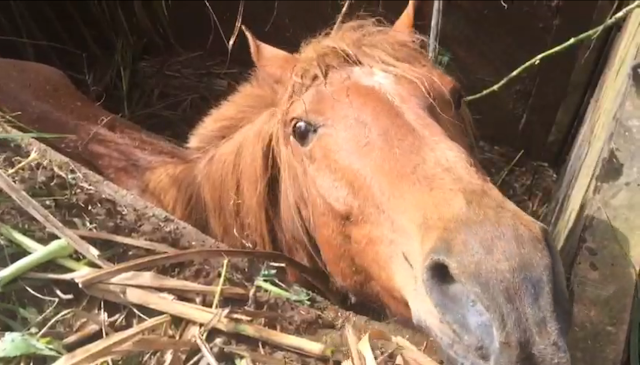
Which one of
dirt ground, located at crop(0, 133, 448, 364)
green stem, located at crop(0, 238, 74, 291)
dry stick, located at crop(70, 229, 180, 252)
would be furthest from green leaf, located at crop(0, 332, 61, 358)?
dry stick, located at crop(70, 229, 180, 252)

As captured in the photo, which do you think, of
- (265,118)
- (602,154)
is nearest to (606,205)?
(602,154)

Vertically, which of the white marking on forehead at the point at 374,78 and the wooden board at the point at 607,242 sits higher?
the white marking on forehead at the point at 374,78

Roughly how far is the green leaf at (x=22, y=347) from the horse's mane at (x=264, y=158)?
0.95 metres

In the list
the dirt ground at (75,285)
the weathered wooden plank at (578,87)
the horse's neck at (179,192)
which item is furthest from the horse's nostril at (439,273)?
the weathered wooden plank at (578,87)

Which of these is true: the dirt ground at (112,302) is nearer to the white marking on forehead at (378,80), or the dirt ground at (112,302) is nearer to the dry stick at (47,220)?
the dry stick at (47,220)

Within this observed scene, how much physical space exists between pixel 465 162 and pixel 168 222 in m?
0.72

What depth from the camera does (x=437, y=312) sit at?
1.66 meters

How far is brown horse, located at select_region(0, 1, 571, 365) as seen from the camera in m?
1.55

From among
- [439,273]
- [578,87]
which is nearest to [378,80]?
[439,273]

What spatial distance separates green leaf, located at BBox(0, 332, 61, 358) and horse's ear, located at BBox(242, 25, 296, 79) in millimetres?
1255

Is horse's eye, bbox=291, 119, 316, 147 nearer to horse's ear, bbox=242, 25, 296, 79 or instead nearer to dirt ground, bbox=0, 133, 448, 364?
horse's ear, bbox=242, 25, 296, 79

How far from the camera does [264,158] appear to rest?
248cm

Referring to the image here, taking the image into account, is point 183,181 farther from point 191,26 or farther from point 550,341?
point 191,26

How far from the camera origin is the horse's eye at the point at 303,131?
7.22ft
